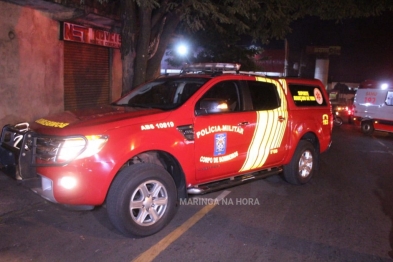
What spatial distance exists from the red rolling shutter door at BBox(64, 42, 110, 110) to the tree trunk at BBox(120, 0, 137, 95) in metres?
2.36

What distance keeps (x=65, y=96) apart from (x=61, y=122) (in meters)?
6.27

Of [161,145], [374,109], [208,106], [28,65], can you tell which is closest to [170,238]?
[161,145]

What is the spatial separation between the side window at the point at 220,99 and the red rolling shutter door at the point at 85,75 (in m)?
6.12

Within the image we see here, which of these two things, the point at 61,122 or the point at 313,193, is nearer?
the point at 61,122

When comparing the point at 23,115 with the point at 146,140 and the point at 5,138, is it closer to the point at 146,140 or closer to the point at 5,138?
the point at 5,138

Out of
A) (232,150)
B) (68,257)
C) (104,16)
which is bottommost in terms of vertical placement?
(68,257)

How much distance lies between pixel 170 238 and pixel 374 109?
1194 centimetres

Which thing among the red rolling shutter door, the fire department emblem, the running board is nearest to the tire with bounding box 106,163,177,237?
the running board

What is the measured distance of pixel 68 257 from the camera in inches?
156

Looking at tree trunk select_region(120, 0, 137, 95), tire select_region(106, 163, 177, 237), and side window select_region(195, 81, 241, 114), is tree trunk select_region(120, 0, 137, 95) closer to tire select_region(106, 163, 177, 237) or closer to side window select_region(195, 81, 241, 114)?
side window select_region(195, 81, 241, 114)

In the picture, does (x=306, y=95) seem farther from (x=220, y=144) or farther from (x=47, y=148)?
(x=47, y=148)

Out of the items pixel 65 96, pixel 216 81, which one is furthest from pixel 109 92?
pixel 216 81

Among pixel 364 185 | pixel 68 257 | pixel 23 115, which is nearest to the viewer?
pixel 68 257

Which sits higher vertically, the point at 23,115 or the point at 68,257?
the point at 23,115
